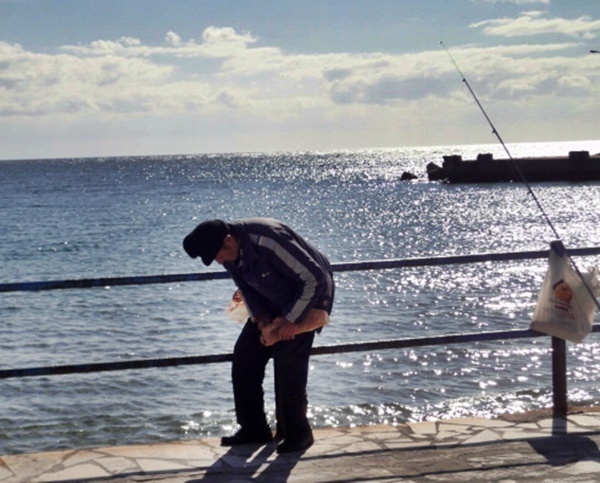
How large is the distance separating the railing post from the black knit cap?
2.33 metres

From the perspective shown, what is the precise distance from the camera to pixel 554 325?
6.09 metres

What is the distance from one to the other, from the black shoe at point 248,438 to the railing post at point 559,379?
1763 millimetres

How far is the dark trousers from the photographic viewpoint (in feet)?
18.1

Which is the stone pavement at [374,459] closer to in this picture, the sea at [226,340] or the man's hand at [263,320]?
the man's hand at [263,320]

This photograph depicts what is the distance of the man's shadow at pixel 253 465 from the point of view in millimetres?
5152

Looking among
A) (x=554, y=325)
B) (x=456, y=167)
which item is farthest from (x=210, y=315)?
(x=456, y=167)

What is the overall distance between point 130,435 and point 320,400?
2.56m

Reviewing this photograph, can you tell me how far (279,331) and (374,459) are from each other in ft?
2.73

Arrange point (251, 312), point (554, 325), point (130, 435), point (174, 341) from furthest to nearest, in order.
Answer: point (174, 341)
point (130, 435)
point (554, 325)
point (251, 312)

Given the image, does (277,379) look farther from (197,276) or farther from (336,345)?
(197,276)

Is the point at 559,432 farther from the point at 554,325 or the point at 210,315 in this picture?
the point at 210,315

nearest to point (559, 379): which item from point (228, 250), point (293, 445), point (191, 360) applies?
point (293, 445)

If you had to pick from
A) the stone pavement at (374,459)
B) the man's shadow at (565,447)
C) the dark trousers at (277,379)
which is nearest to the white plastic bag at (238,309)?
the dark trousers at (277,379)

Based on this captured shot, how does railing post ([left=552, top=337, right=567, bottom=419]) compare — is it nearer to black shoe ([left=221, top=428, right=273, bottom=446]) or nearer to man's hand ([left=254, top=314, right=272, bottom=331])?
black shoe ([left=221, top=428, right=273, bottom=446])
